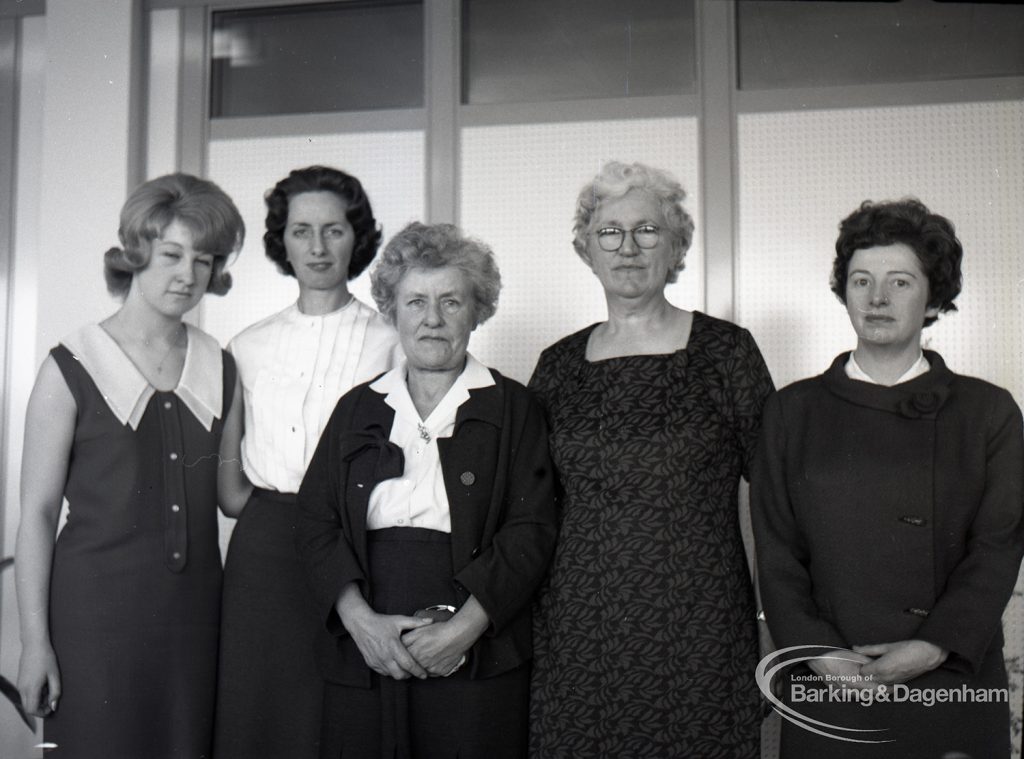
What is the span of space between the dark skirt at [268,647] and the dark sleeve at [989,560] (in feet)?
4.24

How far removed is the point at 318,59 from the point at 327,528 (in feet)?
4.66

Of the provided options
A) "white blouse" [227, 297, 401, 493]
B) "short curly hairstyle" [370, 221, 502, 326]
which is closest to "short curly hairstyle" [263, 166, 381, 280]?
"white blouse" [227, 297, 401, 493]

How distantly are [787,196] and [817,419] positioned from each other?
Answer: 0.86m

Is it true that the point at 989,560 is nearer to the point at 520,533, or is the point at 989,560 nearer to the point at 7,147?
the point at 520,533

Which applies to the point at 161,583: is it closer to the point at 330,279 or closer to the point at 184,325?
the point at 184,325

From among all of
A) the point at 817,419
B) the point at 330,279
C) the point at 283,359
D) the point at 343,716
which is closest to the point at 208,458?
the point at 283,359

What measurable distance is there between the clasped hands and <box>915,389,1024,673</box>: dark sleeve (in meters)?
0.03

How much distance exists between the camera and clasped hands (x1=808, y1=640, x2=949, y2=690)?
1.70 meters

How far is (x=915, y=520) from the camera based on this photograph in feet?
5.67

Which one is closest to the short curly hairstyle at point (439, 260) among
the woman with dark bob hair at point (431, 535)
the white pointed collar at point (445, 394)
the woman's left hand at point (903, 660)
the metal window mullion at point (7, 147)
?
the woman with dark bob hair at point (431, 535)

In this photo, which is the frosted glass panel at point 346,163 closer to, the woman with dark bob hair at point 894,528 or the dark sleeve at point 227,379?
the dark sleeve at point 227,379

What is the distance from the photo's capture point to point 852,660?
174 cm

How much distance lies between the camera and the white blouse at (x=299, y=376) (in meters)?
2.10

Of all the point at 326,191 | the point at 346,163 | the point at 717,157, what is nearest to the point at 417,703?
the point at 326,191
